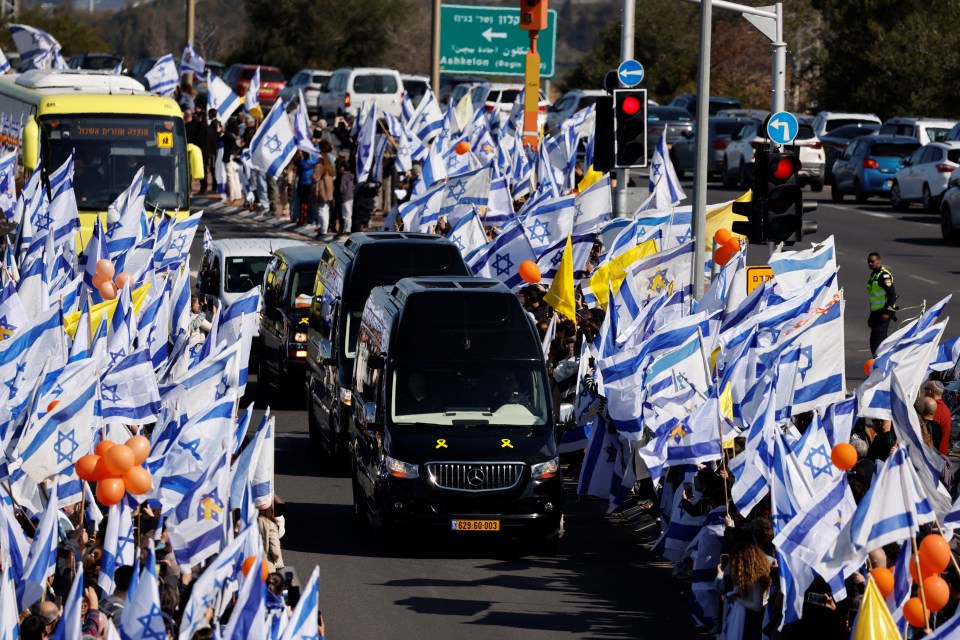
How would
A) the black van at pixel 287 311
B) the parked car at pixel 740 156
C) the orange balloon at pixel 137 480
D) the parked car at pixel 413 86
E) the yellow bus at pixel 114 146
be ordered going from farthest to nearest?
1. the parked car at pixel 413 86
2. the parked car at pixel 740 156
3. the yellow bus at pixel 114 146
4. the black van at pixel 287 311
5. the orange balloon at pixel 137 480

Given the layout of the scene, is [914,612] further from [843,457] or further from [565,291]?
[565,291]

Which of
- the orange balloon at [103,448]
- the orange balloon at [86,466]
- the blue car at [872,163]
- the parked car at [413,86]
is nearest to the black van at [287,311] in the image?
the orange balloon at [103,448]

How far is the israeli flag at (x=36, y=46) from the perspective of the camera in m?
45.2

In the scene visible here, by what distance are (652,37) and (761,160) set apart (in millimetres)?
49394

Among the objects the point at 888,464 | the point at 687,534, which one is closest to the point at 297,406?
the point at 687,534

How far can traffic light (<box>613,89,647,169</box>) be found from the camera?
21188 millimetres

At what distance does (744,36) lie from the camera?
70.2 metres

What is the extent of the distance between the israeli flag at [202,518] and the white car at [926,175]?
1137 inches

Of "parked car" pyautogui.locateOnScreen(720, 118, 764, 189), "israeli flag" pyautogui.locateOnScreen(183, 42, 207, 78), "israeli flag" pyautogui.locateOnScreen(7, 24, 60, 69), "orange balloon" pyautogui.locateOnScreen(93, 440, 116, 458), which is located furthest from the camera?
"israeli flag" pyautogui.locateOnScreen(7, 24, 60, 69)

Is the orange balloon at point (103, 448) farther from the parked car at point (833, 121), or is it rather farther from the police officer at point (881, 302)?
the parked car at point (833, 121)

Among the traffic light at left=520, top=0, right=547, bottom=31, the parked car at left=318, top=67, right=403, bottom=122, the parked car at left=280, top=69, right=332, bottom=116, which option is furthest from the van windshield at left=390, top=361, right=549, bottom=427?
the parked car at left=280, top=69, right=332, bottom=116

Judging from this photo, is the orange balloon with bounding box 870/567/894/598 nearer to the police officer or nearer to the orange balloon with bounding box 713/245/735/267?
the orange balloon with bounding box 713/245/735/267

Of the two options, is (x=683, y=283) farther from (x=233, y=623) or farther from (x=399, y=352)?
(x=233, y=623)

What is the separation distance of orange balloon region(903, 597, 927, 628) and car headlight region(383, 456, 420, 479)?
5380 mm
